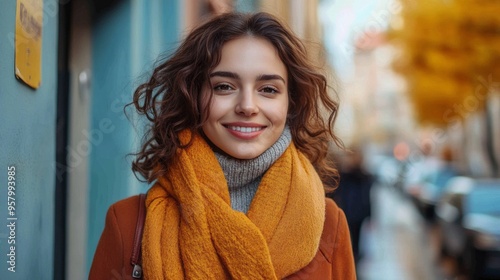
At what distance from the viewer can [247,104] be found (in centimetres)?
186

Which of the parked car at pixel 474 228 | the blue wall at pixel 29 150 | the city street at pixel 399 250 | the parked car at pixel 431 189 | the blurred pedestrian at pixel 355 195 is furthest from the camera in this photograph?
the parked car at pixel 431 189

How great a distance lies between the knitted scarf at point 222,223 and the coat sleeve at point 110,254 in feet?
0.34

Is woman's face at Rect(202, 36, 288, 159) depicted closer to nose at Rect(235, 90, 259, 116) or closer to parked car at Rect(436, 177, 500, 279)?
nose at Rect(235, 90, 259, 116)

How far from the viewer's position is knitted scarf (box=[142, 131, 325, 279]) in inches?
71.1

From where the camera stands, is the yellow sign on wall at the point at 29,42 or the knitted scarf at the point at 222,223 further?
the yellow sign on wall at the point at 29,42

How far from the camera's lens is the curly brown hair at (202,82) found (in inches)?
76.0

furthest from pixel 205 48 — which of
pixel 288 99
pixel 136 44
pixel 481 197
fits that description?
pixel 481 197

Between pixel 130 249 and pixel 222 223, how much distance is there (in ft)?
0.96

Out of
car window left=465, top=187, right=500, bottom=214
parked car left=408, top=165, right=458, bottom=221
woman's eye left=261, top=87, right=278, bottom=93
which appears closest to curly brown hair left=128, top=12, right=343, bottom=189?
woman's eye left=261, top=87, right=278, bottom=93

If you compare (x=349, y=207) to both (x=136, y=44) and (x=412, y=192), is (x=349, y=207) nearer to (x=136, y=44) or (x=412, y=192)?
(x=136, y=44)

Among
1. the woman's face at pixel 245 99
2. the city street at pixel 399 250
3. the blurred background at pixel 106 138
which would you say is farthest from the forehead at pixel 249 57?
the city street at pixel 399 250

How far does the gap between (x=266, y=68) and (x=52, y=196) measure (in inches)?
49.6

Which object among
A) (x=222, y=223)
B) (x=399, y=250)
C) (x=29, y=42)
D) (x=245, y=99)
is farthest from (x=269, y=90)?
(x=399, y=250)

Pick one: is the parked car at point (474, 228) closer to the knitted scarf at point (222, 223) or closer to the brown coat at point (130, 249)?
the brown coat at point (130, 249)
